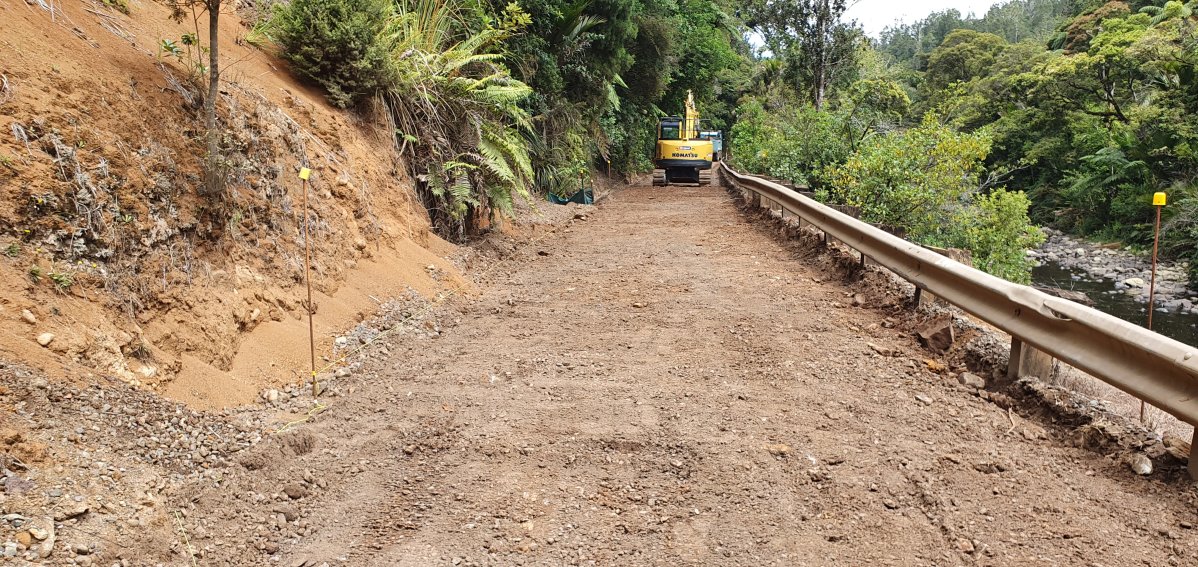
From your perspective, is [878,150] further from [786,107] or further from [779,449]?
[786,107]

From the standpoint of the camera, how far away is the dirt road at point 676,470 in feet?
9.19

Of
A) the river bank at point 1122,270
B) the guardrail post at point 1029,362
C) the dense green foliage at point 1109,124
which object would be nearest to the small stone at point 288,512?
the guardrail post at point 1029,362

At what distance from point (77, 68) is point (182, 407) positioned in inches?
91.6

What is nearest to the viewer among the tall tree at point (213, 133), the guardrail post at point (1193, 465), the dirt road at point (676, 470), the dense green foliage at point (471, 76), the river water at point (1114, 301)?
the dirt road at point (676, 470)

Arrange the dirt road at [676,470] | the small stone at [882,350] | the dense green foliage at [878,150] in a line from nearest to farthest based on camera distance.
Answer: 1. the dirt road at [676,470]
2. the small stone at [882,350]
3. the dense green foliage at [878,150]

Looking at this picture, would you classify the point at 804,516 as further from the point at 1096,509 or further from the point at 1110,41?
the point at 1110,41

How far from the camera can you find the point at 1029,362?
4.28 meters

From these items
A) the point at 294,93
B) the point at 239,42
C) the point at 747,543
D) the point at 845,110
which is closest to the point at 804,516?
the point at 747,543

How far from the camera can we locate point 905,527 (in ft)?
9.44

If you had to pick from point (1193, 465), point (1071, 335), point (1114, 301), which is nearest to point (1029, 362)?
point (1071, 335)

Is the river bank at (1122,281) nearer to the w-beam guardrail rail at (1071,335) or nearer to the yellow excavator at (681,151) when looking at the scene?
the w-beam guardrail rail at (1071,335)

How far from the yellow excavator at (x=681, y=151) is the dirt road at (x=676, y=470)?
2400 centimetres

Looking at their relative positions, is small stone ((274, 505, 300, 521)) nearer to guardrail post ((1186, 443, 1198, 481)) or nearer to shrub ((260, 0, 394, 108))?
guardrail post ((1186, 443, 1198, 481))

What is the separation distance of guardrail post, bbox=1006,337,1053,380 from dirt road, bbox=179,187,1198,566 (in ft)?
1.09
